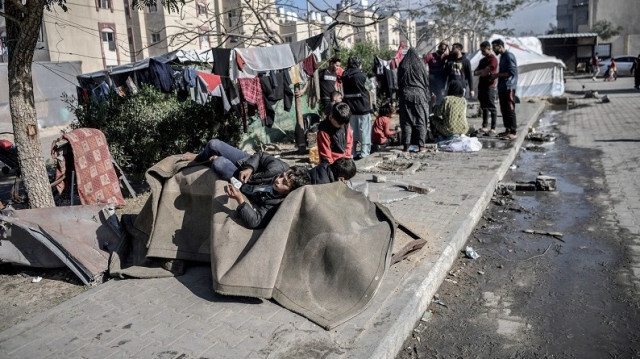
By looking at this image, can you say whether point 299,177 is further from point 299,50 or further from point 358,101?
point 299,50

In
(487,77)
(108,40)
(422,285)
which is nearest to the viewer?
(422,285)

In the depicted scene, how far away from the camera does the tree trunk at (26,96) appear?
540cm

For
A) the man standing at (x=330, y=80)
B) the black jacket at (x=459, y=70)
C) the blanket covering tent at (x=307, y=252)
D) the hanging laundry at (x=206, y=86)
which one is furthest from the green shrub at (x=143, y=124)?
the black jacket at (x=459, y=70)

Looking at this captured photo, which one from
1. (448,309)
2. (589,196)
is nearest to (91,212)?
(448,309)

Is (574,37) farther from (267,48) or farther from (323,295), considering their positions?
(323,295)

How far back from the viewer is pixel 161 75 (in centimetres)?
827

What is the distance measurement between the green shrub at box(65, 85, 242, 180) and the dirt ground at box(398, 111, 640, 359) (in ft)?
17.1

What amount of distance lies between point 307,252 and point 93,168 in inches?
159

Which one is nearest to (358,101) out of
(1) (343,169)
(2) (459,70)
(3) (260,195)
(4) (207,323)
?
(2) (459,70)

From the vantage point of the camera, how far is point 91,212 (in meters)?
5.10

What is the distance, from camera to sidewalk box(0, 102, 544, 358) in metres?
3.24

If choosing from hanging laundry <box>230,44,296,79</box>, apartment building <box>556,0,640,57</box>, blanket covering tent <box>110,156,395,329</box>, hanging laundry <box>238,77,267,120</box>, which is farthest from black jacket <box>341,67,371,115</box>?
apartment building <box>556,0,640,57</box>

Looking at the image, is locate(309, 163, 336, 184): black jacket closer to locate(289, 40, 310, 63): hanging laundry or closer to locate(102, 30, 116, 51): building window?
locate(289, 40, 310, 63): hanging laundry

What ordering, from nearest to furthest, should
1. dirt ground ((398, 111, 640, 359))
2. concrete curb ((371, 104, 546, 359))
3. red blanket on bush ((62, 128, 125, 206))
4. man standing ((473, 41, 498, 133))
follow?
1. concrete curb ((371, 104, 546, 359))
2. dirt ground ((398, 111, 640, 359))
3. red blanket on bush ((62, 128, 125, 206))
4. man standing ((473, 41, 498, 133))
